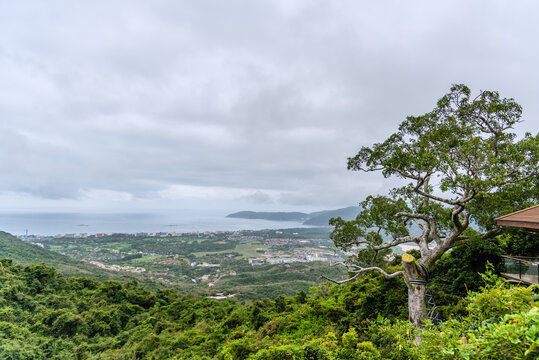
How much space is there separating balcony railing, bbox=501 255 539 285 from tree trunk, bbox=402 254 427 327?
2372 millimetres

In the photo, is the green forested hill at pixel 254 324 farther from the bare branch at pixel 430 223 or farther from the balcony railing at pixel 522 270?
the bare branch at pixel 430 223

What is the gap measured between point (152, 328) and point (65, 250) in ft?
222

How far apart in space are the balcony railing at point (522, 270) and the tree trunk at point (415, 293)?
7.78 feet

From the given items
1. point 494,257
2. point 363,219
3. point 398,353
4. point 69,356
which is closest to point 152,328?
point 69,356

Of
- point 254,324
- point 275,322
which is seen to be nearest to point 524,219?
point 275,322

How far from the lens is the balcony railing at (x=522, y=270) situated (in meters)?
5.76

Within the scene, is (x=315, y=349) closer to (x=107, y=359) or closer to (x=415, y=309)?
(x=415, y=309)

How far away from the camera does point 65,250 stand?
62.1 metres

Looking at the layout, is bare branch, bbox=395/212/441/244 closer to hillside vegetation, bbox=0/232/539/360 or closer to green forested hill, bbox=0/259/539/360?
hillside vegetation, bbox=0/232/539/360

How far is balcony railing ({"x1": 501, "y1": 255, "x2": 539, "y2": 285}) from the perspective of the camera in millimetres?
5762

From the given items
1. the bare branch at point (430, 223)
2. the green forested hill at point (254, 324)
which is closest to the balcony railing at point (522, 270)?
the green forested hill at point (254, 324)

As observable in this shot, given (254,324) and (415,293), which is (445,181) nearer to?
(415,293)

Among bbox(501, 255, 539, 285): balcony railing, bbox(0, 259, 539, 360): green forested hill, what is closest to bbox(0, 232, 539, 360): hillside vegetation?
bbox(0, 259, 539, 360): green forested hill

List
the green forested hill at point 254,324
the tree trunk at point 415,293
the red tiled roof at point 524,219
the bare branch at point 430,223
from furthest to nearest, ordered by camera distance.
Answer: the bare branch at point 430,223 < the tree trunk at point 415,293 < the red tiled roof at point 524,219 < the green forested hill at point 254,324
